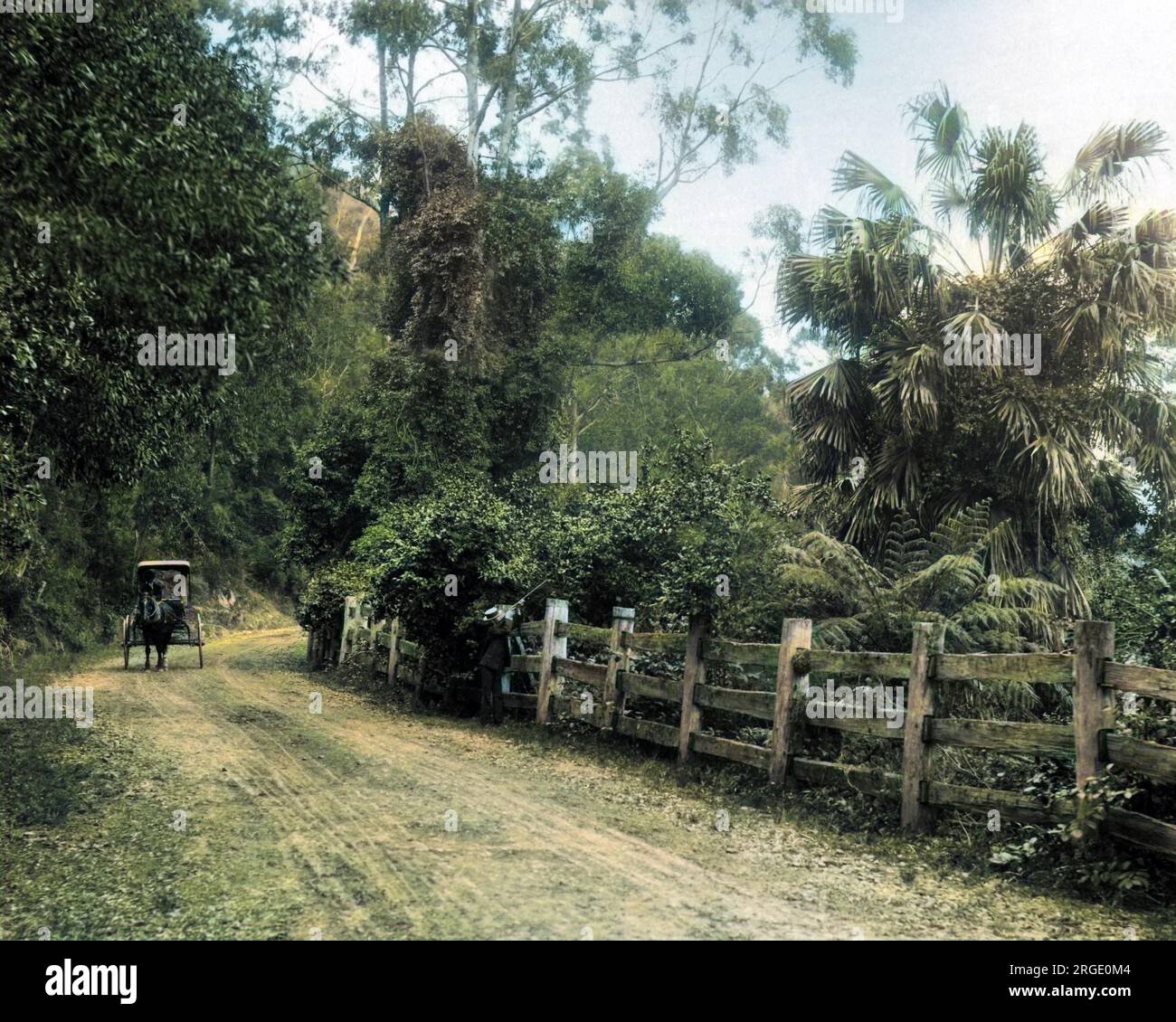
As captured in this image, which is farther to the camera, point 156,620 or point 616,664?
point 156,620

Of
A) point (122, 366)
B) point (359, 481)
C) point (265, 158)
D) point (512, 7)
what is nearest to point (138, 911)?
point (122, 366)

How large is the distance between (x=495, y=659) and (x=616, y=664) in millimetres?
2621

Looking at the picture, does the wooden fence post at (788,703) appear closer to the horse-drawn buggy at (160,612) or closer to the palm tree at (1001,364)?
the palm tree at (1001,364)

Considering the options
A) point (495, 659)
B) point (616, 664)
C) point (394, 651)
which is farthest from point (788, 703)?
point (394, 651)

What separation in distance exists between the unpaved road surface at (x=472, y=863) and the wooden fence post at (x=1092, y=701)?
0.86 meters

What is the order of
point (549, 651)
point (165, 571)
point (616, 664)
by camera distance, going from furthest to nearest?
point (165, 571) → point (549, 651) → point (616, 664)

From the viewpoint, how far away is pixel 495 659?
1271 cm

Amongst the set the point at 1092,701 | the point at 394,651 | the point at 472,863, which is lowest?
the point at 472,863

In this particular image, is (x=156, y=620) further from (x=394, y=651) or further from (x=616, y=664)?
(x=616, y=664)

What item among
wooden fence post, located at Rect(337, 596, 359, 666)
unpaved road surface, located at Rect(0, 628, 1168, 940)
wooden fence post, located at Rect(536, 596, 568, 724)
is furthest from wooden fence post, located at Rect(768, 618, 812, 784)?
wooden fence post, located at Rect(337, 596, 359, 666)

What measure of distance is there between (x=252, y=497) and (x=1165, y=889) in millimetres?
38495

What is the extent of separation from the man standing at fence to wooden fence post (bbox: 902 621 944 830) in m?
6.53

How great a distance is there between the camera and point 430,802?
25.0 ft

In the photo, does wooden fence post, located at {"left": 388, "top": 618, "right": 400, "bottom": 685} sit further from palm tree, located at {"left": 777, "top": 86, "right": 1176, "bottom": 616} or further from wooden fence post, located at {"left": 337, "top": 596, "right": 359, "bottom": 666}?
palm tree, located at {"left": 777, "top": 86, "right": 1176, "bottom": 616}
